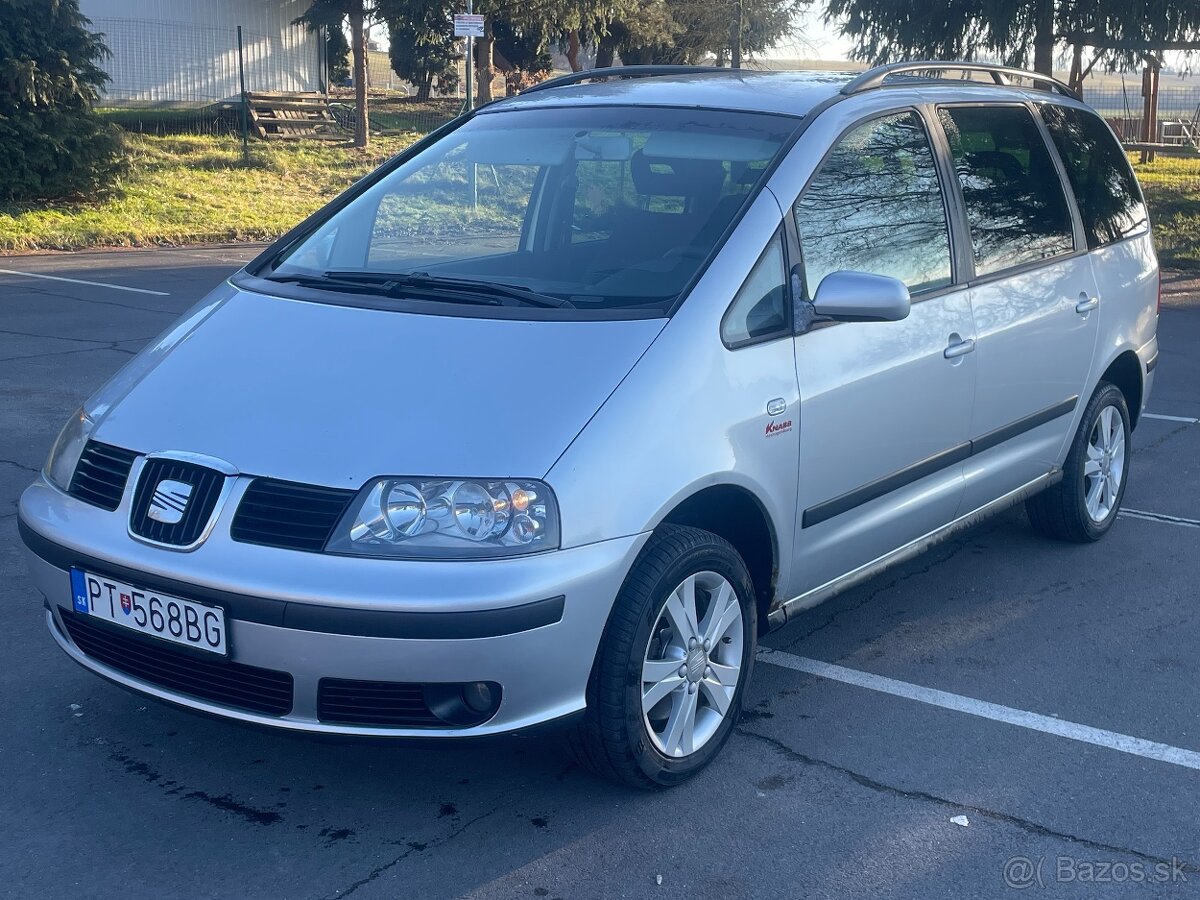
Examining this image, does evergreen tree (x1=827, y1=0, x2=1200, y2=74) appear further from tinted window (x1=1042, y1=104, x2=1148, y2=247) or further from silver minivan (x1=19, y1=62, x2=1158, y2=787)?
silver minivan (x1=19, y1=62, x2=1158, y2=787)

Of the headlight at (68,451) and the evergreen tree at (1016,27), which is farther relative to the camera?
the evergreen tree at (1016,27)

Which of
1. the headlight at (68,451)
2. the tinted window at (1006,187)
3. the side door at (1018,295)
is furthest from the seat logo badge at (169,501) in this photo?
the tinted window at (1006,187)

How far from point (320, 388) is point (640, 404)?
82cm

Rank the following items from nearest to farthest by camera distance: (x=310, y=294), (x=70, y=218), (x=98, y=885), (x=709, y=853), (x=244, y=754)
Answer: (x=98, y=885) < (x=709, y=853) < (x=244, y=754) < (x=310, y=294) < (x=70, y=218)

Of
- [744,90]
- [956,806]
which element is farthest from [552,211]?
[956,806]

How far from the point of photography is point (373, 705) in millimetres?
3080

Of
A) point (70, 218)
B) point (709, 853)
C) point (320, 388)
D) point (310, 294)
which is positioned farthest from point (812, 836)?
point (70, 218)

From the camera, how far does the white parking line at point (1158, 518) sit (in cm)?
609

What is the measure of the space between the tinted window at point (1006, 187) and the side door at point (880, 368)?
246 millimetres

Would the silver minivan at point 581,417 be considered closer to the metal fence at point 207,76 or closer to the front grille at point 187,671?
the front grille at point 187,671

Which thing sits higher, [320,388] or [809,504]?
[320,388]

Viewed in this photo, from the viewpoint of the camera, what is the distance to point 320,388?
335 centimetres

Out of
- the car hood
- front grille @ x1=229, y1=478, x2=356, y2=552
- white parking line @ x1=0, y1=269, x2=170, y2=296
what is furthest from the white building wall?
front grille @ x1=229, y1=478, x2=356, y2=552

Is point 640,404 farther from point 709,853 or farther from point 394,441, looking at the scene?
point 709,853
